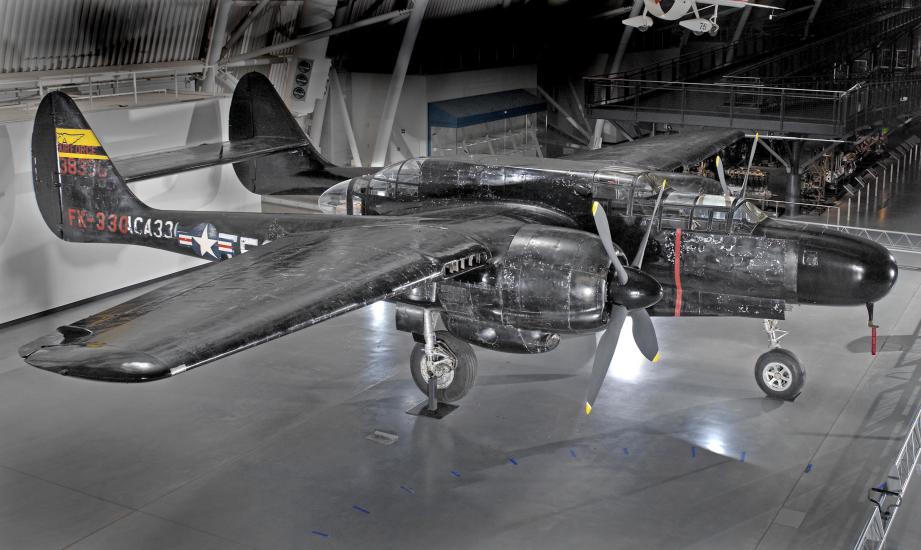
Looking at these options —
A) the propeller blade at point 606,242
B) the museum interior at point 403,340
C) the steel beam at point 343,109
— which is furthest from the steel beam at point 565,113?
the propeller blade at point 606,242

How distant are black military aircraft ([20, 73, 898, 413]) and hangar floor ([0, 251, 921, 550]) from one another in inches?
47.6

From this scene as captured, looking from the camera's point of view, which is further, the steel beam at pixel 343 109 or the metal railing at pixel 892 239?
the steel beam at pixel 343 109

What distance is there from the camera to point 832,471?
40.1 feet

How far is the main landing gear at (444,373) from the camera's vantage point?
46.4ft

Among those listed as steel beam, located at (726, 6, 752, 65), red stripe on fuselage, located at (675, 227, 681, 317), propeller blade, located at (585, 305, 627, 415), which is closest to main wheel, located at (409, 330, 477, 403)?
propeller blade, located at (585, 305, 627, 415)

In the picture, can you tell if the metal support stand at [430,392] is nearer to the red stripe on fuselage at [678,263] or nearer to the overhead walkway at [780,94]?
the red stripe on fuselage at [678,263]

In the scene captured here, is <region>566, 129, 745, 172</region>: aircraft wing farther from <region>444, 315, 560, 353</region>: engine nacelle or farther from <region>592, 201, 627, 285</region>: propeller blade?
<region>592, 201, 627, 285</region>: propeller blade

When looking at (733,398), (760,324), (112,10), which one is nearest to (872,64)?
(760,324)

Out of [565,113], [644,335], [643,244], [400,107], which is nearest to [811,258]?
[643,244]

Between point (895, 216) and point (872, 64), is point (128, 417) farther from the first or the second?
point (872, 64)

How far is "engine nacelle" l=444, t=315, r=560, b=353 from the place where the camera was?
42.7 ft

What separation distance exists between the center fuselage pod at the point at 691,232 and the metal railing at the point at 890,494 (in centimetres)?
221

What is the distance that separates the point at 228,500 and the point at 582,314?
206 inches

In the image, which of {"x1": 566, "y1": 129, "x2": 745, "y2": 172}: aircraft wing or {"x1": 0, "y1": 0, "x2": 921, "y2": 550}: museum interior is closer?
{"x1": 0, "y1": 0, "x2": 921, "y2": 550}: museum interior
